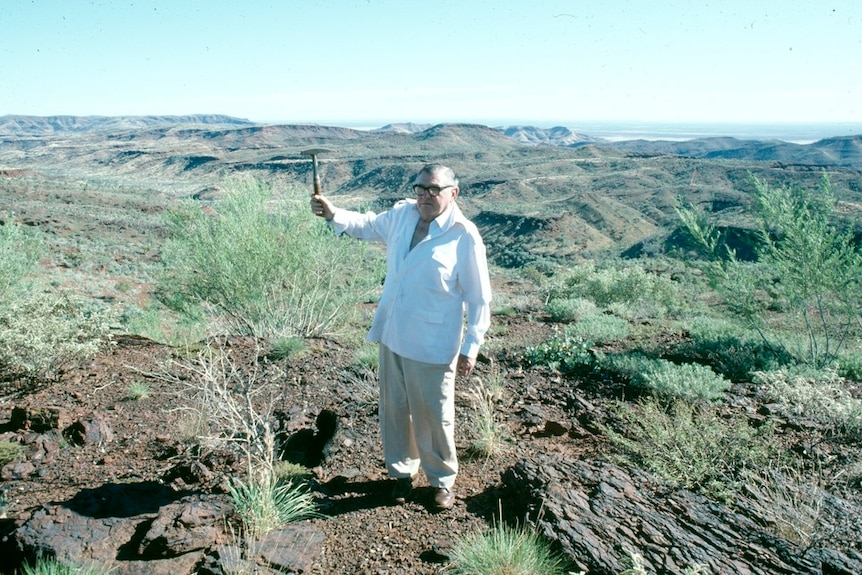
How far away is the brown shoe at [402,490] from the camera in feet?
9.07

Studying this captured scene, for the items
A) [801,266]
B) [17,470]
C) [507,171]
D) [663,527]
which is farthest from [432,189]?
[507,171]

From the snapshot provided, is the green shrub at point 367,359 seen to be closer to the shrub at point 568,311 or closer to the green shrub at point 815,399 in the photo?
the green shrub at point 815,399

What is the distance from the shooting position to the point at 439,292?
2609 millimetres

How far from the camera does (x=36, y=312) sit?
16.6 feet

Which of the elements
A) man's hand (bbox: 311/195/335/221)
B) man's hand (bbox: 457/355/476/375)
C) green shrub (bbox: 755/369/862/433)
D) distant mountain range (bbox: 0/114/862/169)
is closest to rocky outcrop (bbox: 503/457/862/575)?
man's hand (bbox: 457/355/476/375)

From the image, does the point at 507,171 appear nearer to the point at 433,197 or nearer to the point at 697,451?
the point at 697,451

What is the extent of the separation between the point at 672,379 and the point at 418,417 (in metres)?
2.54

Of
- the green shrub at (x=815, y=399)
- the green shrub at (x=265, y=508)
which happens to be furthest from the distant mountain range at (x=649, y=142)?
the green shrub at (x=265, y=508)

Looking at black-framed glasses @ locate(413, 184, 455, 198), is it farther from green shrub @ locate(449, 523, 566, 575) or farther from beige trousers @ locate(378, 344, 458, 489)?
green shrub @ locate(449, 523, 566, 575)

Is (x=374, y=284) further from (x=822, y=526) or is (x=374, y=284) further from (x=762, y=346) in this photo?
(x=822, y=526)

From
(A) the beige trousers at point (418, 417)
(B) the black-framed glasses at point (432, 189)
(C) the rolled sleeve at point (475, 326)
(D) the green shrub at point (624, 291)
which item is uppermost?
(B) the black-framed glasses at point (432, 189)

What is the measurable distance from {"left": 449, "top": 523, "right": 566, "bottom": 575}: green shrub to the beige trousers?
0.57 meters

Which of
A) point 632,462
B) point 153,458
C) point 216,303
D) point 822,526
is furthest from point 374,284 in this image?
point 822,526

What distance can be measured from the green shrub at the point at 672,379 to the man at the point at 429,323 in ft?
7.45
